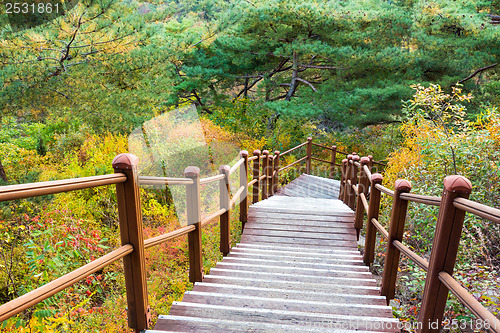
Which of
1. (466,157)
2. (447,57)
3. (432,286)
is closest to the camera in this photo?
(432,286)

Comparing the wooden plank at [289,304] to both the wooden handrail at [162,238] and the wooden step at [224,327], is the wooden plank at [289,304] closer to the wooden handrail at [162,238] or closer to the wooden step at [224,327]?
the wooden step at [224,327]

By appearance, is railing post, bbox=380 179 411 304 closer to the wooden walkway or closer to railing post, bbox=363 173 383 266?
the wooden walkway

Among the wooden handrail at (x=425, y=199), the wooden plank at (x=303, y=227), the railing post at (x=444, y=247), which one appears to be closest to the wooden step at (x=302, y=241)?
the wooden plank at (x=303, y=227)

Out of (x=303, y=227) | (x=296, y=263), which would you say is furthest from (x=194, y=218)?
(x=303, y=227)

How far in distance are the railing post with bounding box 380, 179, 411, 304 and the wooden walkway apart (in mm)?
120

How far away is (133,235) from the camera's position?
174 cm

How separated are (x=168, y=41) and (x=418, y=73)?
7.52m

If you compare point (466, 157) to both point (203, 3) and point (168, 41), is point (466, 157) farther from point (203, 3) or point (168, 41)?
point (203, 3)

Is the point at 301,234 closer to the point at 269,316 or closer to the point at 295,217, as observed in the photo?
the point at 295,217

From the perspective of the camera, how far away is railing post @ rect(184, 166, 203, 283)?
96.2 inches

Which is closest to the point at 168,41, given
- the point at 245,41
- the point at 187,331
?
the point at 245,41

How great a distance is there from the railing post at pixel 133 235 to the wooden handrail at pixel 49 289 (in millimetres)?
70

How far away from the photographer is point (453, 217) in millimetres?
1486

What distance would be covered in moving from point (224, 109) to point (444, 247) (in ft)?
42.8
